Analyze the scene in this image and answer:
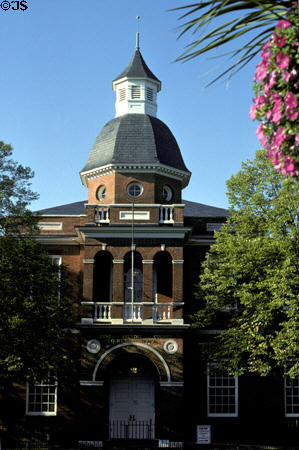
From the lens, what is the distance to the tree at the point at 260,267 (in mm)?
22641

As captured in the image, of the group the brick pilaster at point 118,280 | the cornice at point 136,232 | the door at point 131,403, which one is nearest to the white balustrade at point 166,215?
the cornice at point 136,232

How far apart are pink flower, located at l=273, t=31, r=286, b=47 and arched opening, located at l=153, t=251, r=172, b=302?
928 inches

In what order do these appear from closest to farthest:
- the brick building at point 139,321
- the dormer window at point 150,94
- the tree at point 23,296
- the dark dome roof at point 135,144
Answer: the tree at point 23,296
the brick building at point 139,321
the dark dome roof at point 135,144
the dormer window at point 150,94

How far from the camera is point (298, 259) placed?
76.0 ft

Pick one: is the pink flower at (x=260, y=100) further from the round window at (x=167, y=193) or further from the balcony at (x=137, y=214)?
the round window at (x=167, y=193)

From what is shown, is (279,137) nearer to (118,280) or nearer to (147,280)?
(147,280)

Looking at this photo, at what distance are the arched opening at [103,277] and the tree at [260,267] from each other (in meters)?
5.31

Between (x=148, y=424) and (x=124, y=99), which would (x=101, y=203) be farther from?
(x=148, y=424)

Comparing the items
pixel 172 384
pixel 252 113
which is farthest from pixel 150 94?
pixel 252 113

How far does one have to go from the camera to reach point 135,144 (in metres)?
31.6

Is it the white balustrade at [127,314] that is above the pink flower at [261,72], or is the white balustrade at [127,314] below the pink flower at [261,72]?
below

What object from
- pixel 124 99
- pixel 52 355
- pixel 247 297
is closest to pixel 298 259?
pixel 247 297

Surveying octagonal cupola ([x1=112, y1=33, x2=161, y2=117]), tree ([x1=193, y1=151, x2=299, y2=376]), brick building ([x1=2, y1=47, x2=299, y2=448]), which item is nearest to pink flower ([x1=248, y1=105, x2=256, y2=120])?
tree ([x1=193, y1=151, x2=299, y2=376])

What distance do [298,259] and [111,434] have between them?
11474mm
